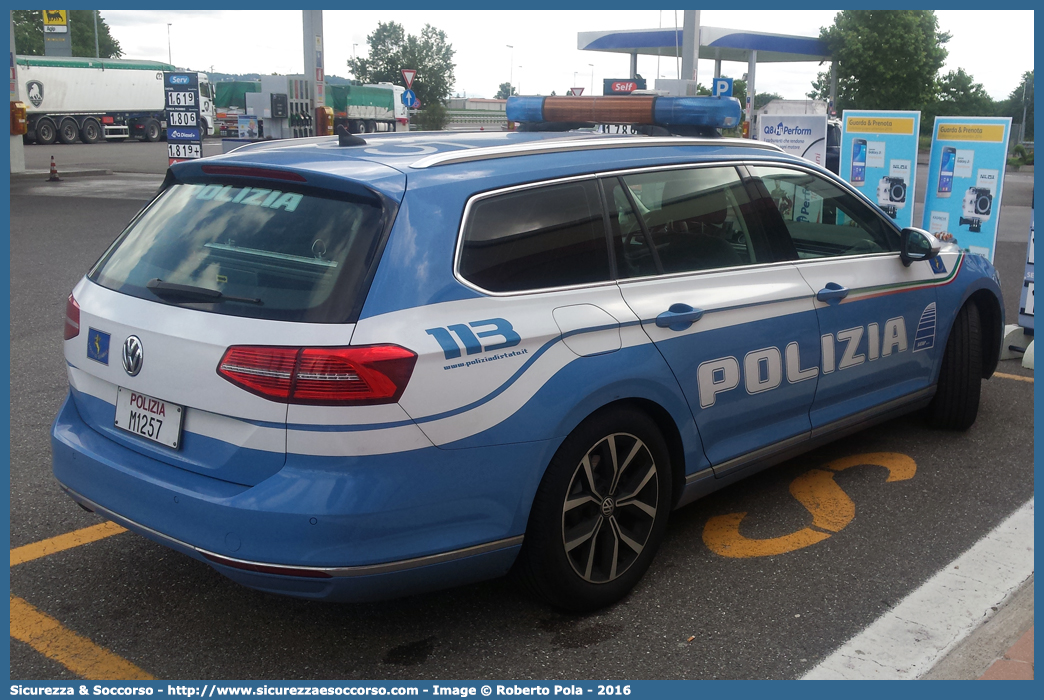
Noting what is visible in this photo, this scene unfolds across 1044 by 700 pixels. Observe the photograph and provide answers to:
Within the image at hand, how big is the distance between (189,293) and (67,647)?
1.25 metres

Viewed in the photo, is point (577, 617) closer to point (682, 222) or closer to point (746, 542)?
point (746, 542)

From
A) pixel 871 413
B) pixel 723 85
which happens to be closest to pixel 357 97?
pixel 723 85

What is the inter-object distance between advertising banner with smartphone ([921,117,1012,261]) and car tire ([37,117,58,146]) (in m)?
41.5

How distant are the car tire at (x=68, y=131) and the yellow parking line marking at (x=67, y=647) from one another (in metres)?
44.8

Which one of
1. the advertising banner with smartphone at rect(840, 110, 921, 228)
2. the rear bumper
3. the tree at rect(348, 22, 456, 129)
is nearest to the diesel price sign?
the advertising banner with smartphone at rect(840, 110, 921, 228)

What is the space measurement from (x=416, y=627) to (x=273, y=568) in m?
0.75

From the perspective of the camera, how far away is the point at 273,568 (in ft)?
9.18

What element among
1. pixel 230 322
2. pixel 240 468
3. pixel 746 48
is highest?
pixel 746 48

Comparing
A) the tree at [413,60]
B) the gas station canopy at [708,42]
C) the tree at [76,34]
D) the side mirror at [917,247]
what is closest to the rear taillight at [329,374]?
the side mirror at [917,247]

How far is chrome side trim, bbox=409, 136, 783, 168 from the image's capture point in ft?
10.7

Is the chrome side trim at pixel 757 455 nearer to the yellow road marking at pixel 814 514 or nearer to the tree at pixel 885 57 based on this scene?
the yellow road marking at pixel 814 514

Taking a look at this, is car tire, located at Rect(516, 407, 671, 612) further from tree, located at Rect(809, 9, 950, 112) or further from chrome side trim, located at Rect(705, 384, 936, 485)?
tree, located at Rect(809, 9, 950, 112)

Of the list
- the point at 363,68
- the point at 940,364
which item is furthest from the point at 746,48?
the point at 363,68

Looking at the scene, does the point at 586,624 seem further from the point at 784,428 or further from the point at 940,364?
the point at 940,364
